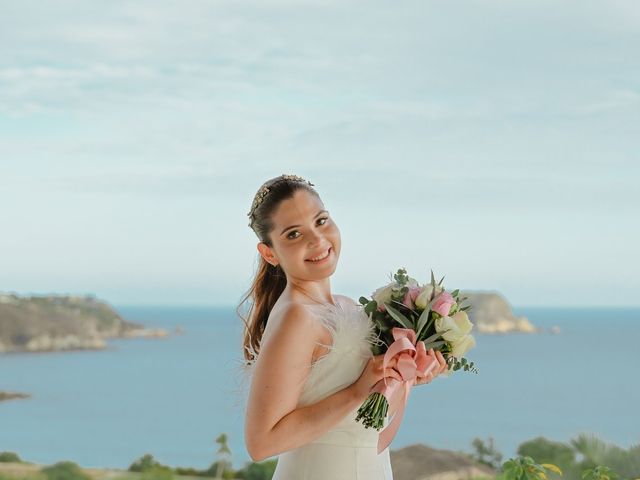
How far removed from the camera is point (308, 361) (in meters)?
2.24

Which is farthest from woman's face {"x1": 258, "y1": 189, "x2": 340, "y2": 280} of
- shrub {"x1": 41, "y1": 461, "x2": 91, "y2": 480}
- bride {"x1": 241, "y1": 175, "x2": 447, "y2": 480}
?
shrub {"x1": 41, "y1": 461, "x2": 91, "y2": 480}

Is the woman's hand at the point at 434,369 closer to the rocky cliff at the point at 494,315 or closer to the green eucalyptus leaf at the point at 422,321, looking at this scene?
the green eucalyptus leaf at the point at 422,321

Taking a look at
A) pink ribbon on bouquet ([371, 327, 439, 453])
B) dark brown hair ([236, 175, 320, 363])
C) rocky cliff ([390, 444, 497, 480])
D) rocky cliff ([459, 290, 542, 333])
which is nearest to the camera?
pink ribbon on bouquet ([371, 327, 439, 453])

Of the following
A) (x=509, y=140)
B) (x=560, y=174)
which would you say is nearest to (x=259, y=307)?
(x=509, y=140)

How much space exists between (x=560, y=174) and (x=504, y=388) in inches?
434

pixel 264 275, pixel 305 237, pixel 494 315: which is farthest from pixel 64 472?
pixel 494 315

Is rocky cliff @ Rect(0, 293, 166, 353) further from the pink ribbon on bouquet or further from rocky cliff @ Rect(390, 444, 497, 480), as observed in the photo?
the pink ribbon on bouquet

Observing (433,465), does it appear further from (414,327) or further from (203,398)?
(203,398)

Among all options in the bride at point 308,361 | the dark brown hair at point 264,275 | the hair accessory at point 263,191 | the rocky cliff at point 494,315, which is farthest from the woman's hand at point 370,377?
the rocky cliff at point 494,315

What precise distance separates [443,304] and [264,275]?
553mm

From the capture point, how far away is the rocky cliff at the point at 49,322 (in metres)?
21.5

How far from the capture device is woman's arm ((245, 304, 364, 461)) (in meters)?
2.17

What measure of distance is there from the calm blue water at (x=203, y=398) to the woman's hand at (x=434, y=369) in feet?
51.9

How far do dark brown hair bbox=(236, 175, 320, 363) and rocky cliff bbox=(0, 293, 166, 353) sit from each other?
19.7 meters
